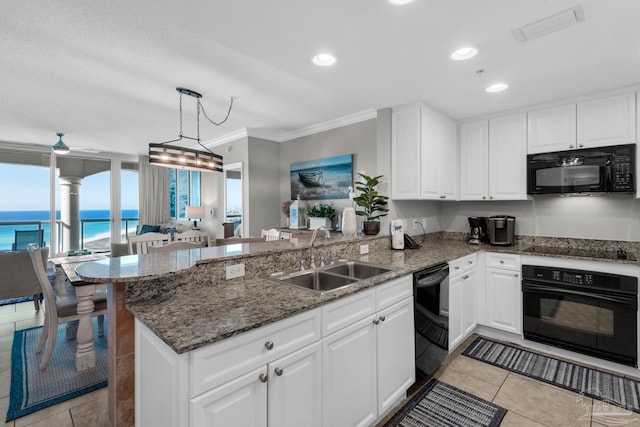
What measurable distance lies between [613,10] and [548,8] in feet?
1.17

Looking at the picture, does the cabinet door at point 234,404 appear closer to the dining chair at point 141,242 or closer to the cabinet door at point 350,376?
the cabinet door at point 350,376

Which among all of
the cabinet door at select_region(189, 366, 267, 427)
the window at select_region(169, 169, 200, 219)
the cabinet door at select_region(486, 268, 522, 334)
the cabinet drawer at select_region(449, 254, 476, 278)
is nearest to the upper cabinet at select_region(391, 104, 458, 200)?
the cabinet drawer at select_region(449, 254, 476, 278)

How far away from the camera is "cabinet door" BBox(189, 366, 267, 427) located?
40.1 inches

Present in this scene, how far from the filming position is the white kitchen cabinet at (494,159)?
3.21m

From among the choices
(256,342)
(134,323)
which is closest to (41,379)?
(134,323)

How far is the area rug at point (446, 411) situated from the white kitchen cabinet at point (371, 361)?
0.38 ft

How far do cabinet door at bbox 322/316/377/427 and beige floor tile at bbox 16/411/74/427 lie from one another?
1.71m

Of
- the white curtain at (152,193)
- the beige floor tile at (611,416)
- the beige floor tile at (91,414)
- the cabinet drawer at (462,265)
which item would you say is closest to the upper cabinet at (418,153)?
the cabinet drawer at (462,265)

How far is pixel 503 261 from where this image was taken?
297 centimetres

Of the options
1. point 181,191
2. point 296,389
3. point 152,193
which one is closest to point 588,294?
point 296,389

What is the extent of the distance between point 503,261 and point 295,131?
130 inches

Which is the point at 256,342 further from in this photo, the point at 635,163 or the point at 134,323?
the point at 635,163

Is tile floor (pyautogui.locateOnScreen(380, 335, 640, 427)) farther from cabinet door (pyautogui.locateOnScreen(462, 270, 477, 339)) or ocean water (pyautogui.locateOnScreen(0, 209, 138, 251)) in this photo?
ocean water (pyautogui.locateOnScreen(0, 209, 138, 251))

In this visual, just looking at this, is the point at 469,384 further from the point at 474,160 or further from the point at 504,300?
the point at 474,160
